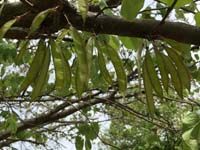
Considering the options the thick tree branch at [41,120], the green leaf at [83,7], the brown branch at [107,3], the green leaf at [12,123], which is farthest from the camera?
the thick tree branch at [41,120]

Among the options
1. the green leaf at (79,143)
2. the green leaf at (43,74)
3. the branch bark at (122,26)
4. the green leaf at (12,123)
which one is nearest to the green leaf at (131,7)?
the branch bark at (122,26)

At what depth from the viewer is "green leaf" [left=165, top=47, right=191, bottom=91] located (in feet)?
2.93

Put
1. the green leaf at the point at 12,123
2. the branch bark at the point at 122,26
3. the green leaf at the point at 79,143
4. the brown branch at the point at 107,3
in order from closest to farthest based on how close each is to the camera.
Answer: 1. the branch bark at the point at 122,26
2. the brown branch at the point at 107,3
3. the green leaf at the point at 79,143
4. the green leaf at the point at 12,123

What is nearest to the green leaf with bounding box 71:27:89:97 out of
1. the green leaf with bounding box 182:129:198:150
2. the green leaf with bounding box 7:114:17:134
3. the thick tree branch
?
the green leaf with bounding box 182:129:198:150

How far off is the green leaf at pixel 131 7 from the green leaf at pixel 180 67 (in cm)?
11

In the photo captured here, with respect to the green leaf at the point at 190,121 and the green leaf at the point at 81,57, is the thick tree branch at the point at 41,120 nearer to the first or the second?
the green leaf at the point at 190,121

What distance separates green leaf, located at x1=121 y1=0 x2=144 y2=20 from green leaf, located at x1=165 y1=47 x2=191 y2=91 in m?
0.11

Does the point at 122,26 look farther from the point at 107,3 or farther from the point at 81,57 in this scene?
the point at 107,3

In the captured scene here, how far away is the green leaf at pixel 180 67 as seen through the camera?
0.89m

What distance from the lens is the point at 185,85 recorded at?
3.10ft

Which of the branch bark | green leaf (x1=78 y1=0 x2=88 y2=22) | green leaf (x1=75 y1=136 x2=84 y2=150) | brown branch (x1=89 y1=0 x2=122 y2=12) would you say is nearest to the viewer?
green leaf (x1=78 y1=0 x2=88 y2=22)

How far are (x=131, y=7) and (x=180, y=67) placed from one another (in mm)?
168

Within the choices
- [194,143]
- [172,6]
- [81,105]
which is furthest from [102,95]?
[172,6]

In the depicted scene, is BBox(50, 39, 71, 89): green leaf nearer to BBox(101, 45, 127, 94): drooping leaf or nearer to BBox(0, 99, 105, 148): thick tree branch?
BBox(101, 45, 127, 94): drooping leaf
